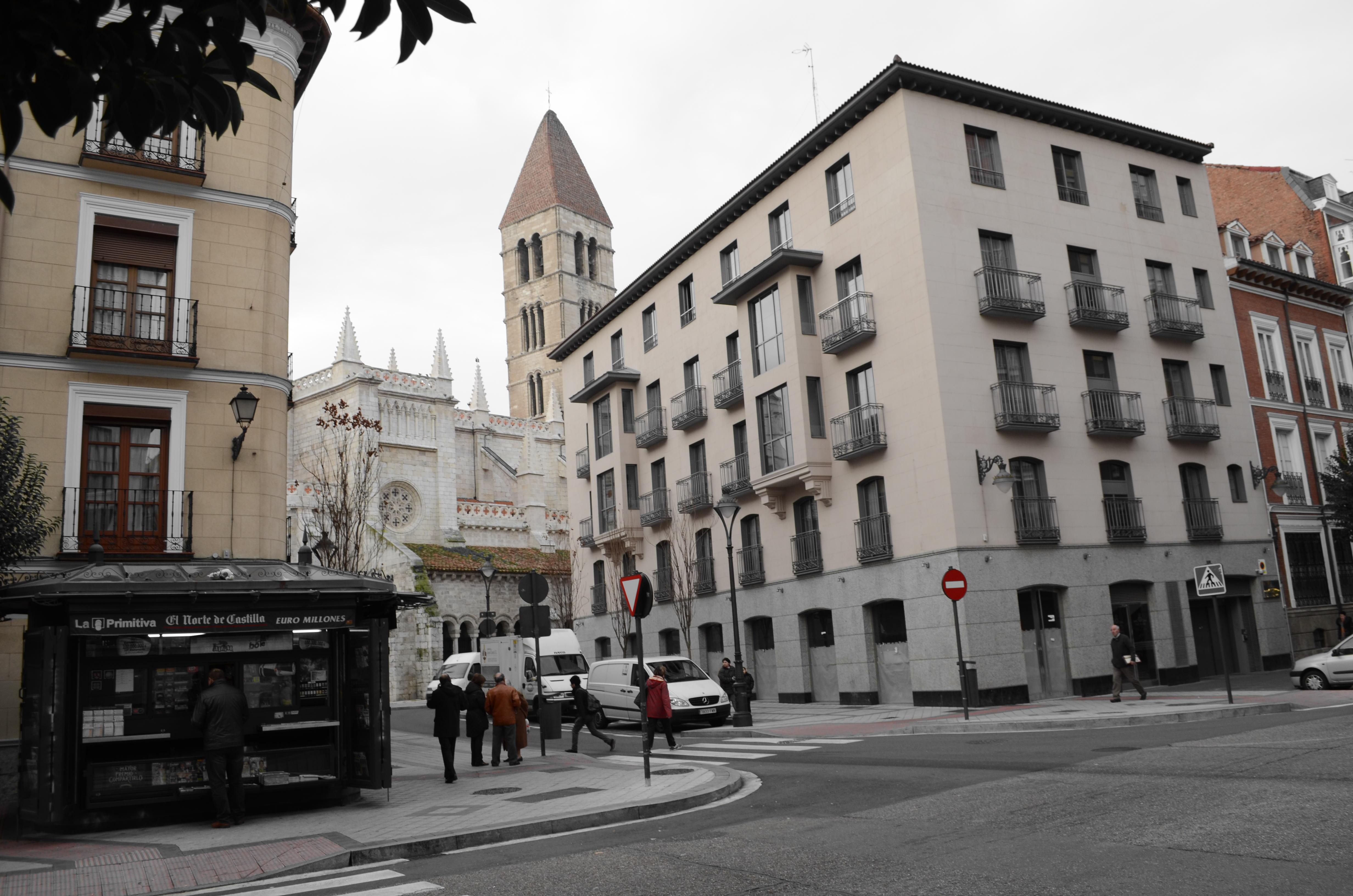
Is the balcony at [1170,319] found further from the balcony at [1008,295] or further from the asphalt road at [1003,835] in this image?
the asphalt road at [1003,835]

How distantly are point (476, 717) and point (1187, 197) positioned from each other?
26035 mm

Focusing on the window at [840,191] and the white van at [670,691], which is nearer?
the white van at [670,691]

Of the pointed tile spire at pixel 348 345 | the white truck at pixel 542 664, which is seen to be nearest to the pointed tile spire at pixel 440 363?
the pointed tile spire at pixel 348 345

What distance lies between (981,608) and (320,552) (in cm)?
2053

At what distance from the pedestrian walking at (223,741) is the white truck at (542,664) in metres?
14.4

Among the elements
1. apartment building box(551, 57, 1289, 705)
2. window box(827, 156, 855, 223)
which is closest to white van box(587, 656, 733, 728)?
apartment building box(551, 57, 1289, 705)

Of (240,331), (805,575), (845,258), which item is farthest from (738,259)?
(240,331)

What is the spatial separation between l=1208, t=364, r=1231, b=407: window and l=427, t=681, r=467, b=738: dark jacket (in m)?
24.2

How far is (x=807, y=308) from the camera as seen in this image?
27781 millimetres

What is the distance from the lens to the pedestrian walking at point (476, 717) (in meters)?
16.2

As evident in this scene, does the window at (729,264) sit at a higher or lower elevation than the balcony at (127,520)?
higher

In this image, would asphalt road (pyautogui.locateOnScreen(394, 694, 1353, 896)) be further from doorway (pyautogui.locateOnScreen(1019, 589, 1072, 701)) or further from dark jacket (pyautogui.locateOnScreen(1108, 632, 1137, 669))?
doorway (pyautogui.locateOnScreen(1019, 589, 1072, 701))

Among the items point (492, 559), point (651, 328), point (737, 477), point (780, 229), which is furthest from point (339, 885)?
point (492, 559)

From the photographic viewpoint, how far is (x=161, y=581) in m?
11.7
